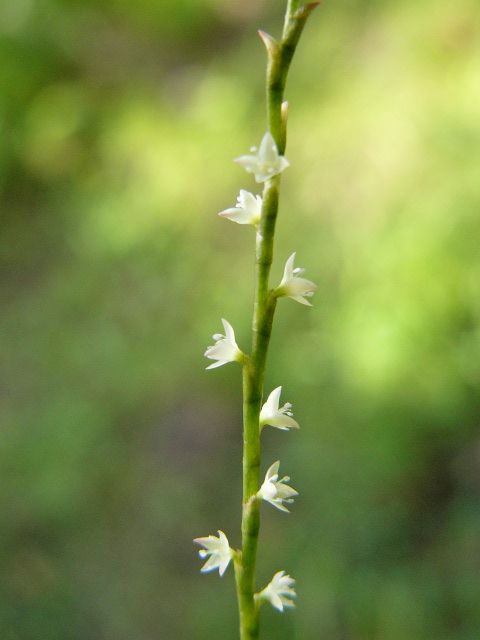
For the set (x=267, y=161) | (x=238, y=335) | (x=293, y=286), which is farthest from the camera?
(x=238, y=335)

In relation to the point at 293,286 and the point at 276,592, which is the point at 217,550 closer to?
the point at 276,592

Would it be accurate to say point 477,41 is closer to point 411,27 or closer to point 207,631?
point 411,27

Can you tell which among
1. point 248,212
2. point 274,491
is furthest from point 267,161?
point 274,491

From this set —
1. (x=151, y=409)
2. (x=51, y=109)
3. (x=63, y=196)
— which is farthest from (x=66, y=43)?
(x=151, y=409)

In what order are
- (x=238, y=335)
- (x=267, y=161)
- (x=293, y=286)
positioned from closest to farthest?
(x=267, y=161), (x=293, y=286), (x=238, y=335)

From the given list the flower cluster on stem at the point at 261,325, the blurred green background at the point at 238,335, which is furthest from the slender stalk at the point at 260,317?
the blurred green background at the point at 238,335

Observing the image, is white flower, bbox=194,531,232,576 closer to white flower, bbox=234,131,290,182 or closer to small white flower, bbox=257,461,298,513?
small white flower, bbox=257,461,298,513

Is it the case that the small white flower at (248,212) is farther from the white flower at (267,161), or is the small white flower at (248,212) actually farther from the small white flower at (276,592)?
the small white flower at (276,592)
